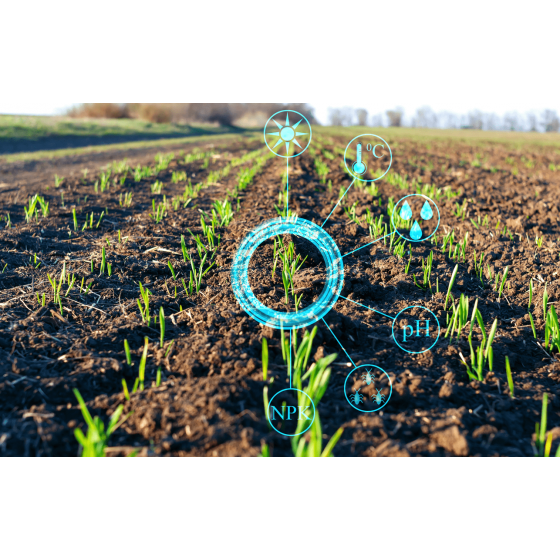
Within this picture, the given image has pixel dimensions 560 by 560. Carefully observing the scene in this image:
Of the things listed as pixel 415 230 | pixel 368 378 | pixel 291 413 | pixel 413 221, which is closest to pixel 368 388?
pixel 368 378

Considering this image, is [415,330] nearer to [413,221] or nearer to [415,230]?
[415,230]

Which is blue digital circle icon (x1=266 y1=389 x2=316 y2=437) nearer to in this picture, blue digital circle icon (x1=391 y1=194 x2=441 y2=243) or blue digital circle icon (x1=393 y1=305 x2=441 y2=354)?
blue digital circle icon (x1=393 y1=305 x2=441 y2=354)

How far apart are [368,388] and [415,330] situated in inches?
27.1

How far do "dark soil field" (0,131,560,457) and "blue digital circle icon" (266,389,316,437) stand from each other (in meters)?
0.05

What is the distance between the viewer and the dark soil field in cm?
162

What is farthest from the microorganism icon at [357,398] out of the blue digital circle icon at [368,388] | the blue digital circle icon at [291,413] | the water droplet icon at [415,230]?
the water droplet icon at [415,230]

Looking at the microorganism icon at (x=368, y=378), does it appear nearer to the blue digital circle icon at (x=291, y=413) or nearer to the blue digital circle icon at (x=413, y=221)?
the blue digital circle icon at (x=291, y=413)

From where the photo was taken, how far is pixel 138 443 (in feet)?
5.16

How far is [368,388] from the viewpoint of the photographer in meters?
1.87

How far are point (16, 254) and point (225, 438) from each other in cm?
299

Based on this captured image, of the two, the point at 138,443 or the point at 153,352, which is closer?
the point at 138,443

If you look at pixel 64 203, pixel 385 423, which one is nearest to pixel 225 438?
pixel 385 423

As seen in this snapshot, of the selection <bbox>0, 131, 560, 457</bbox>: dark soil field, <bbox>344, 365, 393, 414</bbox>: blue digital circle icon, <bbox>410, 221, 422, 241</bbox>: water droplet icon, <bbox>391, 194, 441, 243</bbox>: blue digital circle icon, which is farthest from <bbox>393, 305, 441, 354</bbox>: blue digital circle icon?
<bbox>391, 194, 441, 243</bbox>: blue digital circle icon

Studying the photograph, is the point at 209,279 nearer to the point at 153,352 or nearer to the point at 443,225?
the point at 153,352
